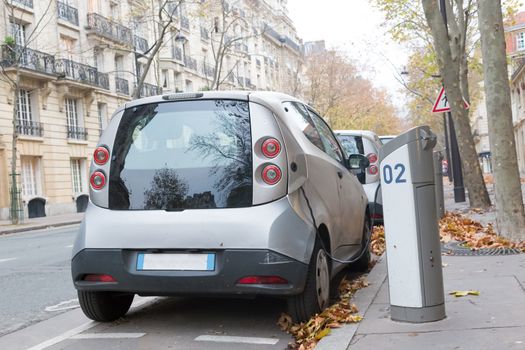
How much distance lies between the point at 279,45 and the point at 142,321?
2937 inches

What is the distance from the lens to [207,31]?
170 ft

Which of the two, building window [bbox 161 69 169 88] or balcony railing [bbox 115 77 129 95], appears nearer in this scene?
balcony railing [bbox 115 77 129 95]

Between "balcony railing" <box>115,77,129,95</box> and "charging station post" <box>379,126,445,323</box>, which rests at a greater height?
"balcony railing" <box>115,77,129,95</box>

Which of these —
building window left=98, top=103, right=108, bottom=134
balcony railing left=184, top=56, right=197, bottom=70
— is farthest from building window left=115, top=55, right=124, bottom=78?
balcony railing left=184, top=56, right=197, bottom=70

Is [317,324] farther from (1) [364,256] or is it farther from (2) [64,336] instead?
(1) [364,256]

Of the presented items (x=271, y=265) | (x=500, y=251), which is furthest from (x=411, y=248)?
(x=500, y=251)

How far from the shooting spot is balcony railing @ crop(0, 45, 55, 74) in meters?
27.3

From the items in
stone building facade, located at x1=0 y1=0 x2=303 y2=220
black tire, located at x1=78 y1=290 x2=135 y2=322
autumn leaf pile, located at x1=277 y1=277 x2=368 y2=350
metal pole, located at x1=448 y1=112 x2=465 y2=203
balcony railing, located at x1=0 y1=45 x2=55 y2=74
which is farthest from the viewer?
stone building facade, located at x1=0 y1=0 x2=303 y2=220

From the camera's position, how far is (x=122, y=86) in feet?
124

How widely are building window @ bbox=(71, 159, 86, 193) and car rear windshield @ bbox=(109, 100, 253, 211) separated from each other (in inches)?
1156

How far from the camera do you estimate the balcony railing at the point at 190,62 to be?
4797 centimetres

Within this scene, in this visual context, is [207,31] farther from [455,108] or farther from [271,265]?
[271,265]

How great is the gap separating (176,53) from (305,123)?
138 ft

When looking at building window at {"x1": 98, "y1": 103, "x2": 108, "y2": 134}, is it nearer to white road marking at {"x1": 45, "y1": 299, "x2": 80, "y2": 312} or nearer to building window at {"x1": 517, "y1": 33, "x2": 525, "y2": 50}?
white road marking at {"x1": 45, "y1": 299, "x2": 80, "y2": 312}
